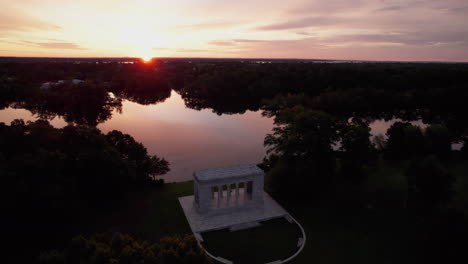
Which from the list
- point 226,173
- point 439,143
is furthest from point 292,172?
point 439,143

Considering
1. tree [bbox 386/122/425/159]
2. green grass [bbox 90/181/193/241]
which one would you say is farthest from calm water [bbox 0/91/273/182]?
tree [bbox 386/122/425/159]

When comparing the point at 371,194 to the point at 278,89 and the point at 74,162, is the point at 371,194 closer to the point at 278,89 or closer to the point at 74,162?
the point at 74,162

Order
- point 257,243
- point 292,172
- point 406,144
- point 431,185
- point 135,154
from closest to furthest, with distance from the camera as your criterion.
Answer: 1. point 257,243
2. point 431,185
3. point 292,172
4. point 135,154
5. point 406,144

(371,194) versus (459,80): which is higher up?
(459,80)

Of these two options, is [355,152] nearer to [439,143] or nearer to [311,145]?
[311,145]


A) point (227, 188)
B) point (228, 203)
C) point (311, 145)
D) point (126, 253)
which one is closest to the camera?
point (126, 253)

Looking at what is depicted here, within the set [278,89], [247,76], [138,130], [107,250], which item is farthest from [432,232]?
[247,76]

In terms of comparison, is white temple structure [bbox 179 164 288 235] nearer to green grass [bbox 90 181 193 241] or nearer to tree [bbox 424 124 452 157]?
green grass [bbox 90 181 193 241]
